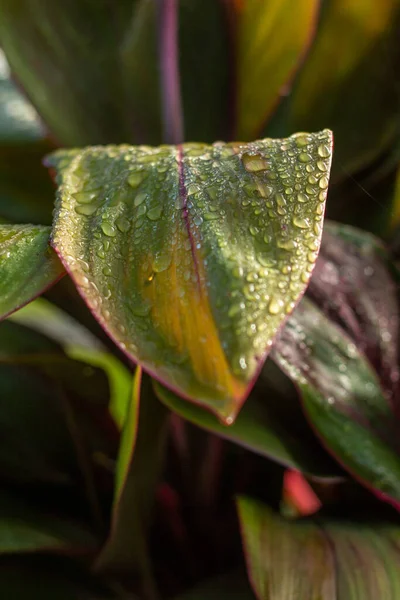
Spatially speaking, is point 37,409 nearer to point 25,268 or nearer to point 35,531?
point 35,531

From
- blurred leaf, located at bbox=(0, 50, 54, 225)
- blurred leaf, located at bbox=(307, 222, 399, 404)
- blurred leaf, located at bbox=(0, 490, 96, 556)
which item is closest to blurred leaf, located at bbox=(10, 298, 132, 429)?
Answer: blurred leaf, located at bbox=(0, 50, 54, 225)

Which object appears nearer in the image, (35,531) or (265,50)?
(35,531)

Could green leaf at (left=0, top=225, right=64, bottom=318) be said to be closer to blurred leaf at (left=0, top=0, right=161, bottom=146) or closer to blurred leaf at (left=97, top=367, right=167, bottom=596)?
blurred leaf at (left=97, top=367, right=167, bottom=596)

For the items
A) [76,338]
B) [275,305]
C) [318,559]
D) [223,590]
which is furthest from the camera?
[76,338]

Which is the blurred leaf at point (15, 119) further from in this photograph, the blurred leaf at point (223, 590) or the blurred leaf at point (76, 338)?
the blurred leaf at point (223, 590)

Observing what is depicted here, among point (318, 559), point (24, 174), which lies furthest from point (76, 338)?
point (318, 559)

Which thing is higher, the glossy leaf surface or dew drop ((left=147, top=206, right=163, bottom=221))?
dew drop ((left=147, top=206, right=163, bottom=221))

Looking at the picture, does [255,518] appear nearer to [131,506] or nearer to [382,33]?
[131,506]
